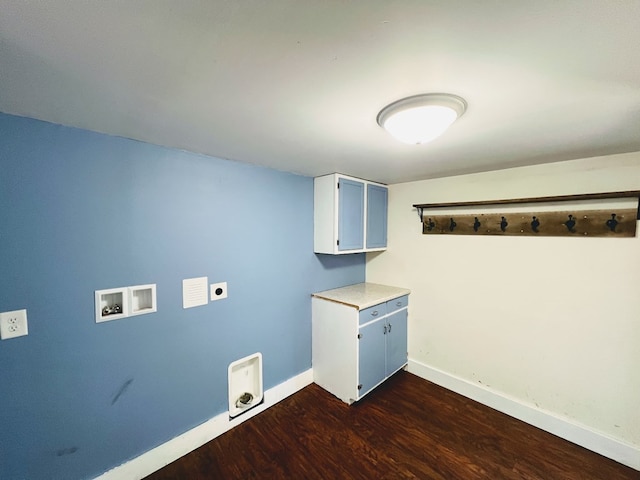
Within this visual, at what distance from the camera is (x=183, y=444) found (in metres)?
1.80

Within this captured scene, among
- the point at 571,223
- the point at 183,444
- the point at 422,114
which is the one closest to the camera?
the point at 422,114

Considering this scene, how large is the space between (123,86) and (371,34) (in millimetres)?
970

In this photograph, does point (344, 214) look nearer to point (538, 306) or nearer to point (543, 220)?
point (543, 220)

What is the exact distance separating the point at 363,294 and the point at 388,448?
126 cm

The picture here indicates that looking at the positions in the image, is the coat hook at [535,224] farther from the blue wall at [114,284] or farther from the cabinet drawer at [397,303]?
the blue wall at [114,284]

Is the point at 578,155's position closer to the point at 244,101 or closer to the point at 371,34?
the point at 371,34

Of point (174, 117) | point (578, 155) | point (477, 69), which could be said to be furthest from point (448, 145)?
point (174, 117)

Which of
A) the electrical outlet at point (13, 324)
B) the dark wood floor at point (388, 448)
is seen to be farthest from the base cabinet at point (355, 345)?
the electrical outlet at point (13, 324)

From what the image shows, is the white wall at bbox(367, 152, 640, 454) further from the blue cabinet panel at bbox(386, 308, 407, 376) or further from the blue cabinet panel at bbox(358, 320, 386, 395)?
the blue cabinet panel at bbox(358, 320, 386, 395)

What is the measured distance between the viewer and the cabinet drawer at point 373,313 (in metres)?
2.35

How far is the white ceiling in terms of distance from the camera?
674mm

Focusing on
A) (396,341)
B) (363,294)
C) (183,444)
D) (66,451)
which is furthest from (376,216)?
(66,451)

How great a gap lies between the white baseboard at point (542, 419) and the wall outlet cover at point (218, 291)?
88.9 inches

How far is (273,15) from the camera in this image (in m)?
0.68
